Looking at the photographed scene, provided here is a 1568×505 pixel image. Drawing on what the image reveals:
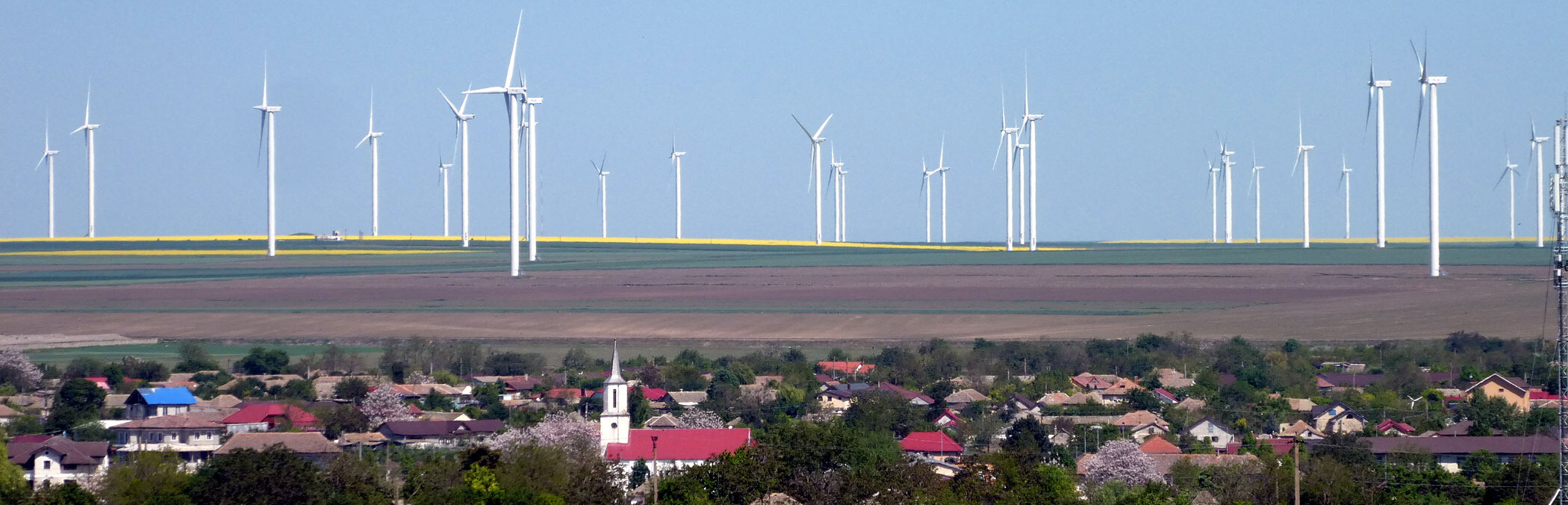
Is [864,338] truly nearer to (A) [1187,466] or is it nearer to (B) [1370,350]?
(B) [1370,350]

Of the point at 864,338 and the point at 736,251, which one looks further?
the point at 736,251

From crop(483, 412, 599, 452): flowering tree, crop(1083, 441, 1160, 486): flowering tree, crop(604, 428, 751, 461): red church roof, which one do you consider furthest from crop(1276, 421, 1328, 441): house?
crop(483, 412, 599, 452): flowering tree

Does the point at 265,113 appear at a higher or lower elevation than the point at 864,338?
higher

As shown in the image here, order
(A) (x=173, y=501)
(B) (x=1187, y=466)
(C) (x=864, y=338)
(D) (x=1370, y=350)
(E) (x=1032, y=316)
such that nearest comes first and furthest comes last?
(A) (x=173, y=501)
(B) (x=1187, y=466)
(D) (x=1370, y=350)
(C) (x=864, y=338)
(E) (x=1032, y=316)

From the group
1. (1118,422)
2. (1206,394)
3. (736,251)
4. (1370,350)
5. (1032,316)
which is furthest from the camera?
(736,251)

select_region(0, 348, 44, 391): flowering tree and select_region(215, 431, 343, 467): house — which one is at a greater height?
select_region(0, 348, 44, 391): flowering tree

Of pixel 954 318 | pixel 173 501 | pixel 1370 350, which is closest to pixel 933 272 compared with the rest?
pixel 954 318

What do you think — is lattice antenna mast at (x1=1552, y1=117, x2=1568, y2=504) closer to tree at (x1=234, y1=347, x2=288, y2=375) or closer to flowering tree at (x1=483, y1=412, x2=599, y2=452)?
flowering tree at (x1=483, y1=412, x2=599, y2=452)
